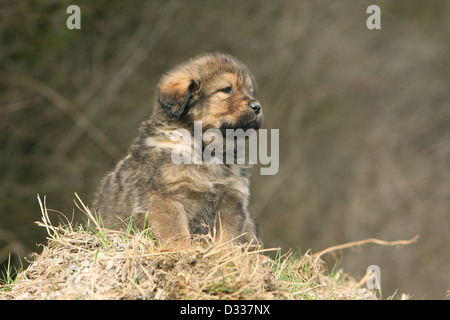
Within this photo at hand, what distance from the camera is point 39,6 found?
27.8ft

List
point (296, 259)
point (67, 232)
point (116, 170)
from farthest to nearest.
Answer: point (116, 170)
point (296, 259)
point (67, 232)

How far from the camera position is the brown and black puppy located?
190 inches

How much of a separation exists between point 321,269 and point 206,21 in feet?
19.1

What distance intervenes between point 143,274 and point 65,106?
18.3 ft

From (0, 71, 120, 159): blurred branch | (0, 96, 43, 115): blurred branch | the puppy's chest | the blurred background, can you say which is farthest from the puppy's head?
the blurred background

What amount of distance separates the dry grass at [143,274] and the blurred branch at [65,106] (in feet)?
15.6

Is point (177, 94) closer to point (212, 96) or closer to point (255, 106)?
point (212, 96)

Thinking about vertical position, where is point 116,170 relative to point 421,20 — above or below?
below

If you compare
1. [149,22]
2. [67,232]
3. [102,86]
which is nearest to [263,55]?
[149,22]

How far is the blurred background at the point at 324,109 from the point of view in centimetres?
927

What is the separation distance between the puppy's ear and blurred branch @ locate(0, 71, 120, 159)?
3874 millimetres

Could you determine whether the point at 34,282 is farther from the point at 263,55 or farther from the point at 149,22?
the point at 263,55

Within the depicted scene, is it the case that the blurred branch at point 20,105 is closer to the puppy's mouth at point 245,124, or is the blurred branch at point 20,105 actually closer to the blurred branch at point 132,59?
the blurred branch at point 132,59

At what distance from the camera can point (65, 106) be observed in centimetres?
886
